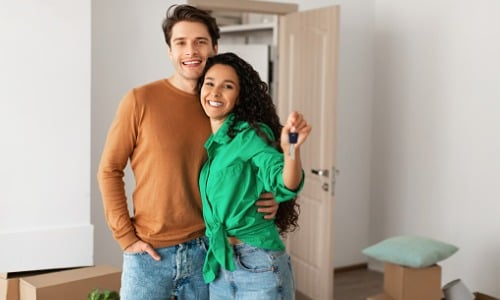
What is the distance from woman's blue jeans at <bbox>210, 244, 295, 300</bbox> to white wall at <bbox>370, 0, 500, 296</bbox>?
3.06 meters

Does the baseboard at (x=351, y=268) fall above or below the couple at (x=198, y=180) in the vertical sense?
below

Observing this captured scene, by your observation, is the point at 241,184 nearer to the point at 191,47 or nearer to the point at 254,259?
the point at 254,259

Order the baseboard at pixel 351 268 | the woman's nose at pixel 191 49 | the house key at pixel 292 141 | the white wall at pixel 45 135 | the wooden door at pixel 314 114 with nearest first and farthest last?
the house key at pixel 292 141 → the woman's nose at pixel 191 49 → the white wall at pixel 45 135 → the wooden door at pixel 314 114 → the baseboard at pixel 351 268

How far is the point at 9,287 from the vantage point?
3.09 metres

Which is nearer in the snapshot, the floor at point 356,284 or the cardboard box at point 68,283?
the cardboard box at point 68,283

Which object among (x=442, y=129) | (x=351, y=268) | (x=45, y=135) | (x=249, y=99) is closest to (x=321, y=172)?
(x=442, y=129)

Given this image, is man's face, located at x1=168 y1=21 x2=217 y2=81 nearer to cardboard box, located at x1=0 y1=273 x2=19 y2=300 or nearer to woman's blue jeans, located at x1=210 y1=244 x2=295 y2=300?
woman's blue jeans, located at x1=210 y1=244 x2=295 y2=300

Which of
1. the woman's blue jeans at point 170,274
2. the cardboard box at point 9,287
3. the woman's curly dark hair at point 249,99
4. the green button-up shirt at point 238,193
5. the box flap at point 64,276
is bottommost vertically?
the cardboard box at point 9,287

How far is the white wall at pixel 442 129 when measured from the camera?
4613 mm

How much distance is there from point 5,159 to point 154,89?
67.8 inches

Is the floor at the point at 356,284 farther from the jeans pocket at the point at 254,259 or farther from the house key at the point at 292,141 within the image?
the house key at the point at 292,141

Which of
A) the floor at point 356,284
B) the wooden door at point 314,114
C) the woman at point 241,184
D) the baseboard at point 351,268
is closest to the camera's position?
the woman at point 241,184

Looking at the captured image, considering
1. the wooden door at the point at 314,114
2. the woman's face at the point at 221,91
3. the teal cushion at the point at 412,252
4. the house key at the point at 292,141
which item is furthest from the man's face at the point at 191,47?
the wooden door at the point at 314,114

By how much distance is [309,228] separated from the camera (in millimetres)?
4852
